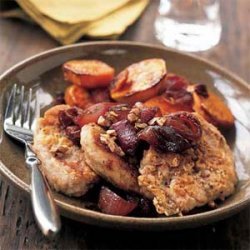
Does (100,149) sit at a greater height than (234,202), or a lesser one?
greater

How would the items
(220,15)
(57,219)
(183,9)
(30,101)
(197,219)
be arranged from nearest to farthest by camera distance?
1. (57,219)
2. (197,219)
3. (30,101)
4. (183,9)
5. (220,15)

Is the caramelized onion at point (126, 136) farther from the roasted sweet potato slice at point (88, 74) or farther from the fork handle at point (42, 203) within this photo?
the roasted sweet potato slice at point (88, 74)

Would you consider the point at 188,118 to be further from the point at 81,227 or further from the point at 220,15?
the point at 220,15

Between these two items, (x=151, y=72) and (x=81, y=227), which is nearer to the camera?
(x=81, y=227)

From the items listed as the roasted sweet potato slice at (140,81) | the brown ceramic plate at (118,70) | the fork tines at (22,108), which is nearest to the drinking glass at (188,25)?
the brown ceramic plate at (118,70)

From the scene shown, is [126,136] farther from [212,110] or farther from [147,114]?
[212,110]

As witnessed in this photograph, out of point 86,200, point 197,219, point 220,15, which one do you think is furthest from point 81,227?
point 220,15

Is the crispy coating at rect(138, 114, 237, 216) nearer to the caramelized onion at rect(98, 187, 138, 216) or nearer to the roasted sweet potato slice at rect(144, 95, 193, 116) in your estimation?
the caramelized onion at rect(98, 187, 138, 216)
